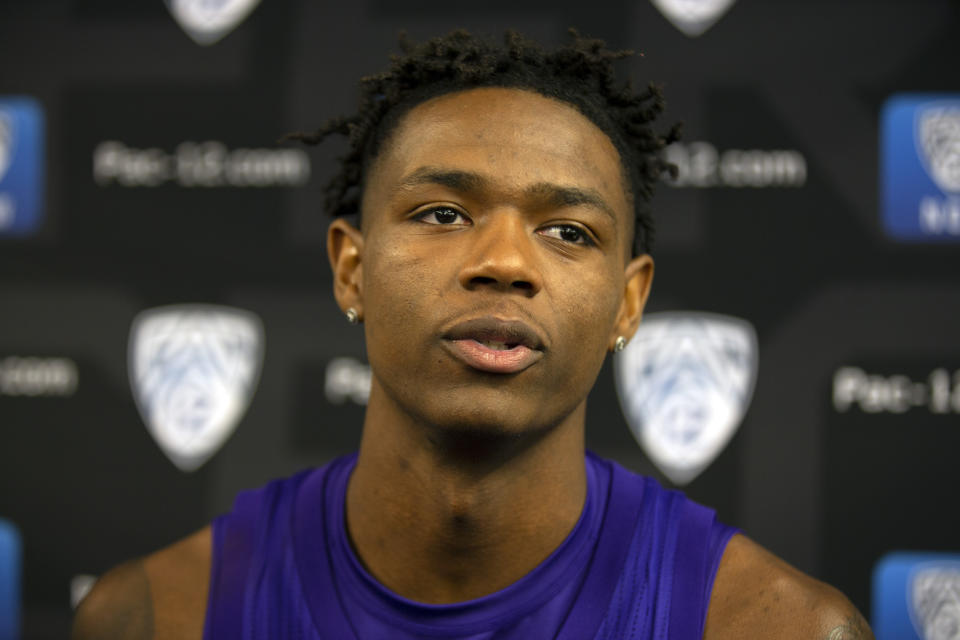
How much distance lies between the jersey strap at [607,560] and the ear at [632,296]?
0.88 feet

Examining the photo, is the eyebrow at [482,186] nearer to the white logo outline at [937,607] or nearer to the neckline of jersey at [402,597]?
the neckline of jersey at [402,597]

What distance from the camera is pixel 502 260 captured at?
4.09ft

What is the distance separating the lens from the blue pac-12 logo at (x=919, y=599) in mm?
2225

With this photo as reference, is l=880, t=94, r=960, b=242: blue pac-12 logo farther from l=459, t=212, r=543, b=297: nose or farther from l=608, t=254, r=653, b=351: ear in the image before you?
l=459, t=212, r=543, b=297: nose

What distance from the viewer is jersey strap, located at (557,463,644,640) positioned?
4.47 ft

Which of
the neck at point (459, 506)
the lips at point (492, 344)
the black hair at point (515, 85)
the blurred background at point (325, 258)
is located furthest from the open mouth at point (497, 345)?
the blurred background at point (325, 258)

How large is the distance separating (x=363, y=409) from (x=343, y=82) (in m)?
0.90

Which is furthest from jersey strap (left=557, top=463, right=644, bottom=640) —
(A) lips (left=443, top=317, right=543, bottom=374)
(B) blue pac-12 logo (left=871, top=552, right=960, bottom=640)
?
(B) blue pac-12 logo (left=871, top=552, right=960, bottom=640)

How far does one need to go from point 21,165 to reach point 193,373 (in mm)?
771

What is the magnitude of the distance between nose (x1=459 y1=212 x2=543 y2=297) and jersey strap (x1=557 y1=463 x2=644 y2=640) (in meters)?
0.47

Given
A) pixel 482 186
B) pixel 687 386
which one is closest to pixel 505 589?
pixel 482 186

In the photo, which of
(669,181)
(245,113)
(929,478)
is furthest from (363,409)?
(929,478)

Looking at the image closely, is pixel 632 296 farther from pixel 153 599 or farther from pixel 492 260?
pixel 153 599

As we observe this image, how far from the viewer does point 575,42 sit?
1.51 m
